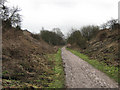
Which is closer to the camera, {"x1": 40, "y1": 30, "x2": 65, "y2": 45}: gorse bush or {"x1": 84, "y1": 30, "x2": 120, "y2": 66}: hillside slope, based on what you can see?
{"x1": 84, "y1": 30, "x2": 120, "y2": 66}: hillside slope

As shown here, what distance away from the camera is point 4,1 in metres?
15.5

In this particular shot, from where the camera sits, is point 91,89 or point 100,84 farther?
point 100,84

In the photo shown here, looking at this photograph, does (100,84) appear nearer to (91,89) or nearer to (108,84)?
(108,84)

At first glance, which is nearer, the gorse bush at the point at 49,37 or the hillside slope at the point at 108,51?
the hillside slope at the point at 108,51

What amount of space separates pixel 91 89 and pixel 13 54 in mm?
8784

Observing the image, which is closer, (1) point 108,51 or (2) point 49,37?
(1) point 108,51

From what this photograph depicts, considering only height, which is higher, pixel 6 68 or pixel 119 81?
pixel 6 68

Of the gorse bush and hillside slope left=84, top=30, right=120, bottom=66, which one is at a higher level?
the gorse bush

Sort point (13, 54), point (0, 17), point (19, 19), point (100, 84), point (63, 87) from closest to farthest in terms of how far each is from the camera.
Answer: point (63, 87) < point (100, 84) < point (13, 54) < point (0, 17) < point (19, 19)

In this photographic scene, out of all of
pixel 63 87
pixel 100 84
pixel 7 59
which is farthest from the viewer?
pixel 7 59

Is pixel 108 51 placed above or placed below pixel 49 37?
below

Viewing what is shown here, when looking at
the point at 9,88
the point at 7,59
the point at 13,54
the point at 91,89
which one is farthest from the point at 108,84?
the point at 13,54

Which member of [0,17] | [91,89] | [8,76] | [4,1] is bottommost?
[91,89]

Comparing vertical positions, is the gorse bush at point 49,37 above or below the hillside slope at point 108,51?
above
